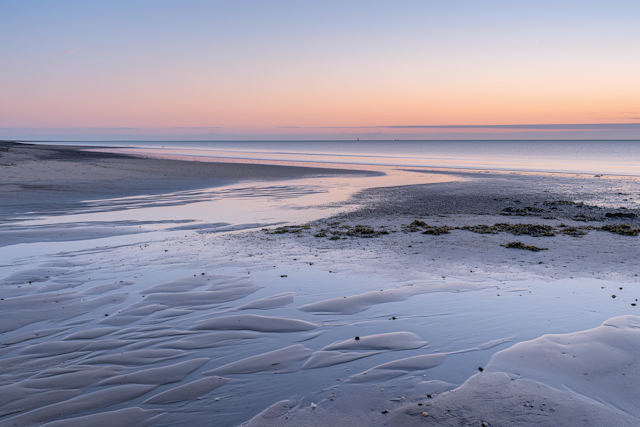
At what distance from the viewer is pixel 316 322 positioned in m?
5.23

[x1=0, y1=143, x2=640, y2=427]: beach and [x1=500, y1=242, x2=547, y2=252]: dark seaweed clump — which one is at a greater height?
[x1=500, y1=242, x2=547, y2=252]: dark seaweed clump

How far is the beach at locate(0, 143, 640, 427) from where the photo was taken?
3.47 m

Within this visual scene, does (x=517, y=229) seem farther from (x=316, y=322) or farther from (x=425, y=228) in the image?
(x=316, y=322)

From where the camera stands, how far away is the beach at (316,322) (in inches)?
137

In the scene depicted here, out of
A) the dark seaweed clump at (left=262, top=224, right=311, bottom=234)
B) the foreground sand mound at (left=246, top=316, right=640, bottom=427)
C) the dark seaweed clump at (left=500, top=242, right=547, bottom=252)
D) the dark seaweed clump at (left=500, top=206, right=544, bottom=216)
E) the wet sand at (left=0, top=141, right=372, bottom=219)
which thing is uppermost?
the wet sand at (left=0, top=141, right=372, bottom=219)

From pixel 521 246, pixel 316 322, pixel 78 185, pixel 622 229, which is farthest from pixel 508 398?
pixel 78 185

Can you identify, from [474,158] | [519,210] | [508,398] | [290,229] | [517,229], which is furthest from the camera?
[474,158]

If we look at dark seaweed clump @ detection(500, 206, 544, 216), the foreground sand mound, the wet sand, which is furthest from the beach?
the wet sand

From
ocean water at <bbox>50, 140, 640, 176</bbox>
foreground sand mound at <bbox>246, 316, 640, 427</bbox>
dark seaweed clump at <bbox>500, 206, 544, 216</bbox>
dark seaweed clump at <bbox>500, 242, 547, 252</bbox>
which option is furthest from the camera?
ocean water at <bbox>50, 140, 640, 176</bbox>

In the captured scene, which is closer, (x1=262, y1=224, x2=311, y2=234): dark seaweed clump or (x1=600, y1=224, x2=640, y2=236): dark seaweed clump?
(x1=600, y1=224, x2=640, y2=236): dark seaweed clump

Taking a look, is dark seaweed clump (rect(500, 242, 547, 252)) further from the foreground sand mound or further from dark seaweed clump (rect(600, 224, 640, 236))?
the foreground sand mound

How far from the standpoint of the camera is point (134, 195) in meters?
17.9

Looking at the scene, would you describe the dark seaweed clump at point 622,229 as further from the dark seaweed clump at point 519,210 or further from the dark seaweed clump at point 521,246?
the dark seaweed clump at point 521,246

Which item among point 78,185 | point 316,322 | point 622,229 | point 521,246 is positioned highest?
point 78,185
